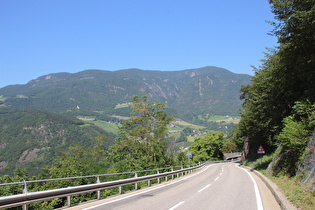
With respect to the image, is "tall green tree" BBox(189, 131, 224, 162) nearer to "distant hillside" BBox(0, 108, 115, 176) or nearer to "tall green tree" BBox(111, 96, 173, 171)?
"tall green tree" BBox(111, 96, 173, 171)

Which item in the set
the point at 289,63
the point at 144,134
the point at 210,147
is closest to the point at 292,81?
the point at 289,63

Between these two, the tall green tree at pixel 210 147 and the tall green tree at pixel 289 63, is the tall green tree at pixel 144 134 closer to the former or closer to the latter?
the tall green tree at pixel 289 63

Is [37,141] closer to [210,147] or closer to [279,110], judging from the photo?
[210,147]

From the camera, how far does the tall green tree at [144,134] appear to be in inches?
1278

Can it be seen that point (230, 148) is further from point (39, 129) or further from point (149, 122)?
point (39, 129)

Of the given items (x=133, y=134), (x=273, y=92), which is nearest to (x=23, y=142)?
(x=133, y=134)

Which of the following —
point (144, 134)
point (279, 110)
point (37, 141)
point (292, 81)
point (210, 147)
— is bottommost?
point (210, 147)

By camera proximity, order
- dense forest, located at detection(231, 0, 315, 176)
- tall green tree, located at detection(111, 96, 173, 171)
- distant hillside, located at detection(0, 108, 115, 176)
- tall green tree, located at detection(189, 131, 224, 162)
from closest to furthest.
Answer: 1. dense forest, located at detection(231, 0, 315, 176)
2. tall green tree, located at detection(111, 96, 173, 171)
3. tall green tree, located at detection(189, 131, 224, 162)
4. distant hillside, located at detection(0, 108, 115, 176)

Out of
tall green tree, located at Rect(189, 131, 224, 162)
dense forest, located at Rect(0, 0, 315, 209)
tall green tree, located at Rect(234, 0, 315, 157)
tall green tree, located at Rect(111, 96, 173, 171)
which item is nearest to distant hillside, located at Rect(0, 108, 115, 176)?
tall green tree, located at Rect(189, 131, 224, 162)

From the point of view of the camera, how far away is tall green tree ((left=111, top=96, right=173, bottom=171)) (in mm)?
32469

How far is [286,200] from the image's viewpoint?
7.96 metres

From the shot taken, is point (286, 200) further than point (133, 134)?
No

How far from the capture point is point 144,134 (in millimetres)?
33406

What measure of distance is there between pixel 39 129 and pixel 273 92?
656 feet
